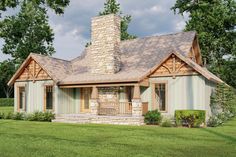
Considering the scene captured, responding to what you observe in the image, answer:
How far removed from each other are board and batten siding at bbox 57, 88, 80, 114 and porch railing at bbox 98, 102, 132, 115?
3.31 meters

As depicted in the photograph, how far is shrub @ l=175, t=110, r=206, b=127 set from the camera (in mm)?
18438

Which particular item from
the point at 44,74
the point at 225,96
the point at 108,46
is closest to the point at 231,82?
the point at 225,96

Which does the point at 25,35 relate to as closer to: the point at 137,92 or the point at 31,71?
the point at 31,71

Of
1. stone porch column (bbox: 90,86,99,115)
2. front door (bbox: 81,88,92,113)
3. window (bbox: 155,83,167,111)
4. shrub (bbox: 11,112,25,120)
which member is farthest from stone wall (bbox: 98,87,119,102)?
shrub (bbox: 11,112,25,120)

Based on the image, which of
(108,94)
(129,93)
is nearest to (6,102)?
(108,94)

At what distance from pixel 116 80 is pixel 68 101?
5.56m

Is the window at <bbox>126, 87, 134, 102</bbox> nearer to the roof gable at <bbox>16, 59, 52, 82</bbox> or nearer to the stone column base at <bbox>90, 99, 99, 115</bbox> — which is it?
the stone column base at <bbox>90, 99, 99, 115</bbox>

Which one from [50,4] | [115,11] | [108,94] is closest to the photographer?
[50,4]

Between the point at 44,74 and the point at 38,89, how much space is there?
1406 millimetres

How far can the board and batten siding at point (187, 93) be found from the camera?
19922 millimetres

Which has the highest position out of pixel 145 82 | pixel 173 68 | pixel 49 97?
pixel 173 68

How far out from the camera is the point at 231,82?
129ft

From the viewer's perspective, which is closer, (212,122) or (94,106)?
(212,122)

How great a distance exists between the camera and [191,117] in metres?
18.5
